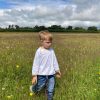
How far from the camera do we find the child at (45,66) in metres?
5.90

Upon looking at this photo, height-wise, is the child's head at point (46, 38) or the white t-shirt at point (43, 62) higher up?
the child's head at point (46, 38)

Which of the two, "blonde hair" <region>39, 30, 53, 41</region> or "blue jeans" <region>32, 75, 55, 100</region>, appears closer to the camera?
"blonde hair" <region>39, 30, 53, 41</region>

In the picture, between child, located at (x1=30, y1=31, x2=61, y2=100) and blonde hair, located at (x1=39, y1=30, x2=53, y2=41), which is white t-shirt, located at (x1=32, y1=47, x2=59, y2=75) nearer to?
child, located at (x1=30, y1=31, x2=61, y2=100)

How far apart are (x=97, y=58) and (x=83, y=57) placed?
0.35 metres

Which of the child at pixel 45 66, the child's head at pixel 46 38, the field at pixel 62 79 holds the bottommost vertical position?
the field at pixel 62 79

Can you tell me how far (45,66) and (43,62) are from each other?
2.9 inches

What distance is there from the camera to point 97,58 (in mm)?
9180

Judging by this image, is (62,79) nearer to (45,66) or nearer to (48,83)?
(48,83)

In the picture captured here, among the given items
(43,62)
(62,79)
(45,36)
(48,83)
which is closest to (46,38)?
(45,36)

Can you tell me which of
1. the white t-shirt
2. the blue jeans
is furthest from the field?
the white t-shirt

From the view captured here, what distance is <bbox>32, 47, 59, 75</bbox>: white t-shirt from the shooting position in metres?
5.96

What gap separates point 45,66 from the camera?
600 centimetres

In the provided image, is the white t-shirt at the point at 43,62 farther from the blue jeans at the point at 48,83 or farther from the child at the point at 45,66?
the blue jeans at the point at 48,83

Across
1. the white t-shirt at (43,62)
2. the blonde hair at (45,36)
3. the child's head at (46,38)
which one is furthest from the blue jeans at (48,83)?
the blonde hair at (45,36)
